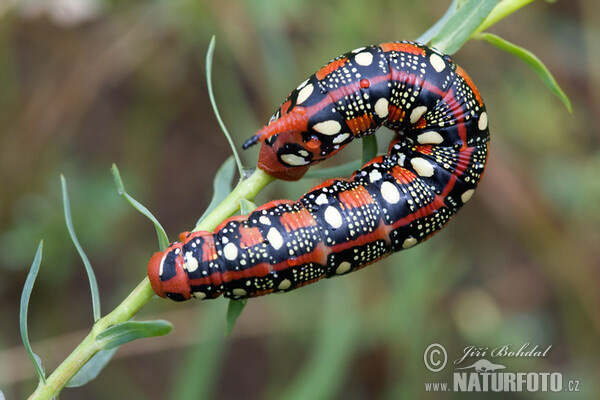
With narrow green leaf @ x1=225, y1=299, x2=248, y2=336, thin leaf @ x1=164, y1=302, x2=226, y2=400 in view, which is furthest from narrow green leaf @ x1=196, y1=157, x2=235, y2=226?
thin leaf @ x1=164, y1=302, x2=226, y2=400

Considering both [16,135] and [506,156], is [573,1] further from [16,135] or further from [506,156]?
[16,135]

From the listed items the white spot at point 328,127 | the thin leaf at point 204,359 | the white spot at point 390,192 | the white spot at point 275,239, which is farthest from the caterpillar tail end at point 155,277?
the thin leaf at point 204,359

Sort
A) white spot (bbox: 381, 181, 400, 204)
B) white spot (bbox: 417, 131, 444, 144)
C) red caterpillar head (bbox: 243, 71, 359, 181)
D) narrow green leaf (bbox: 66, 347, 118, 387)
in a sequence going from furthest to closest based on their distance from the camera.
A: 1. white spot (bbox: 417, 131, 444, 144)
2. white spot (bbox: 381, 181, 400, 204)
3. red caterpillar head (bbox: 243, 71, 359, 181)
4. narrow green leaf (bbox: 66, 347, 118, 387)

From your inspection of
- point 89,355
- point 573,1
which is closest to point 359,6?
point 573,1

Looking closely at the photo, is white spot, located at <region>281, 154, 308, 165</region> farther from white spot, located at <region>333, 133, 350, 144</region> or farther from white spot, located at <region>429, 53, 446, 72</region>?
white spot, located at <region>429, 53, 446, 72</region>

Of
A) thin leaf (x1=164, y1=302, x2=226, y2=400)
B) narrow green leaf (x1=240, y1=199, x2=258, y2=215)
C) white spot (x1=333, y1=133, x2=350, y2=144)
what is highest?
white spot (x1=333, y1=133, x2=350, y2=144)

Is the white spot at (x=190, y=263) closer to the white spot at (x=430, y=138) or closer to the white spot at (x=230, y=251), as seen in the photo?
the white spot at (x=230, y=251)
